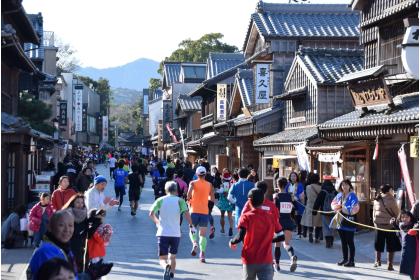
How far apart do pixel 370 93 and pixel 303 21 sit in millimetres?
17029

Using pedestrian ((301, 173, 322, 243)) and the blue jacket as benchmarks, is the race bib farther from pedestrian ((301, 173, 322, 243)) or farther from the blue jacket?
pedestrian ((301, 173, 322, 243))

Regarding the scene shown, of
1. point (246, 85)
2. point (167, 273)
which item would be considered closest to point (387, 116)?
point (167, 273)

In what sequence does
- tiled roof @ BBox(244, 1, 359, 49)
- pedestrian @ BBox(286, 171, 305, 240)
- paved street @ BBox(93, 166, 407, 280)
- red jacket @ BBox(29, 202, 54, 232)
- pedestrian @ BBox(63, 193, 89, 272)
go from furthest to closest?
tiled roof @ BBox(244, 1, 359, 49), pedestrian @ BBox(286, 171, 305, 240), red jacket @ BBox(29, 202, 54, 232), paved street @ BBox(93, 166, 407, 280), pedestrian @ BBox(63, 193, 89, 272)

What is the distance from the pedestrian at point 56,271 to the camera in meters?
5.34

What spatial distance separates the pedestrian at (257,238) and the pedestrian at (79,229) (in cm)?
197

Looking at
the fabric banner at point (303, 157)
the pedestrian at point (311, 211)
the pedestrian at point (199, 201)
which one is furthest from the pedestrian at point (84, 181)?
the fabric banner at point (303, 157)

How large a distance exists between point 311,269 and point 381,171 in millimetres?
5864

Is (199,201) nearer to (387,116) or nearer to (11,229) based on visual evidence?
(11,229)

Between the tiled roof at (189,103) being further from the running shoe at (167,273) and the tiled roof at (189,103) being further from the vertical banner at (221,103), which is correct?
the running shoe at (167,273)

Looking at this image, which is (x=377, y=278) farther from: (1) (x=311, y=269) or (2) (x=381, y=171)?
(2) (x=381, y=171)

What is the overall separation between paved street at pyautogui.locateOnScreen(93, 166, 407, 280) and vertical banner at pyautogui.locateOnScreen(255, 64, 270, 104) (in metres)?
11.7

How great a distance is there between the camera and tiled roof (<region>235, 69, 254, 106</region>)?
35.7 metres

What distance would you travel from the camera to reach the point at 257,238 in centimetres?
945

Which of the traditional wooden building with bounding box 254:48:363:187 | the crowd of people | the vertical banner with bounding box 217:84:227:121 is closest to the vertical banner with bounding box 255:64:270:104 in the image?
the traditional wooden building with bounding box 254:48:363:187
